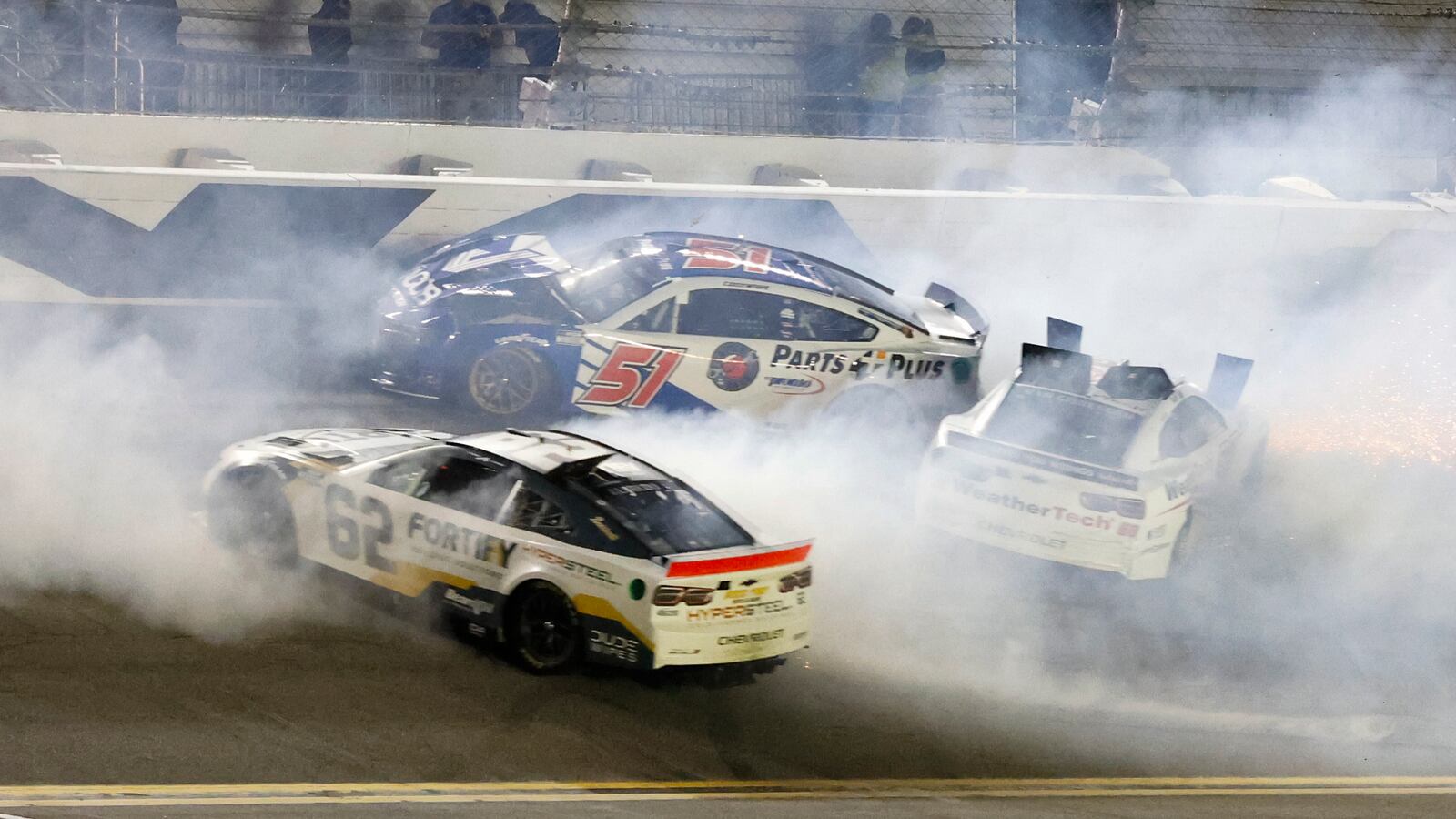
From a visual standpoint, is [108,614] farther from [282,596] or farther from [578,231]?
[578,231]

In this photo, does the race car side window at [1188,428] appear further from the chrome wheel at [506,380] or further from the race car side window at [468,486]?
the race car side window at [468,486]

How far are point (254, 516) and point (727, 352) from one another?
380 cm

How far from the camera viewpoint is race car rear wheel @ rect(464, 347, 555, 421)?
1080cm

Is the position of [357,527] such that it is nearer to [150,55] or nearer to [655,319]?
[655,319]

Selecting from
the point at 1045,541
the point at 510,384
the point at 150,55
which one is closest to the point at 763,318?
the point at 510,384

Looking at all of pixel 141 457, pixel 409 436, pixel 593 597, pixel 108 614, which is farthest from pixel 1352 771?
pixel 141 457

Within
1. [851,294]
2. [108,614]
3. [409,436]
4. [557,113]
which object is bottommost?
[108,614]

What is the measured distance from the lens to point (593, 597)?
725 cm

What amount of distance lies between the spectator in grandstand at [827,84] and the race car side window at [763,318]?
→ 5625 millimetres

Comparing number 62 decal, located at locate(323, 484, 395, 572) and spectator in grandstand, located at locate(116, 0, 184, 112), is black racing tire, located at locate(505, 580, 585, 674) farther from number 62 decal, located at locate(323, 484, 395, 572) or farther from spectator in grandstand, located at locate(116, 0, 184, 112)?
spectator in grandstand, located at locate(116, 0, 184, 112)

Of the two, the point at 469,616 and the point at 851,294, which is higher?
the point at 851,294

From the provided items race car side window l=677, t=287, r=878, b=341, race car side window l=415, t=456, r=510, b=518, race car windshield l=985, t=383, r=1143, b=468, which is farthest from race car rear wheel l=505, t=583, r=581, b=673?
race car side window l=677, t=287, r=878, b=341

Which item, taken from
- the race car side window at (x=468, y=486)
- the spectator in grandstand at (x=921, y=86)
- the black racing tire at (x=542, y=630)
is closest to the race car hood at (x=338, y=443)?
the race car side window at (x=468, y=486)

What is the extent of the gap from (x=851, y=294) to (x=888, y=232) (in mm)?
2573
